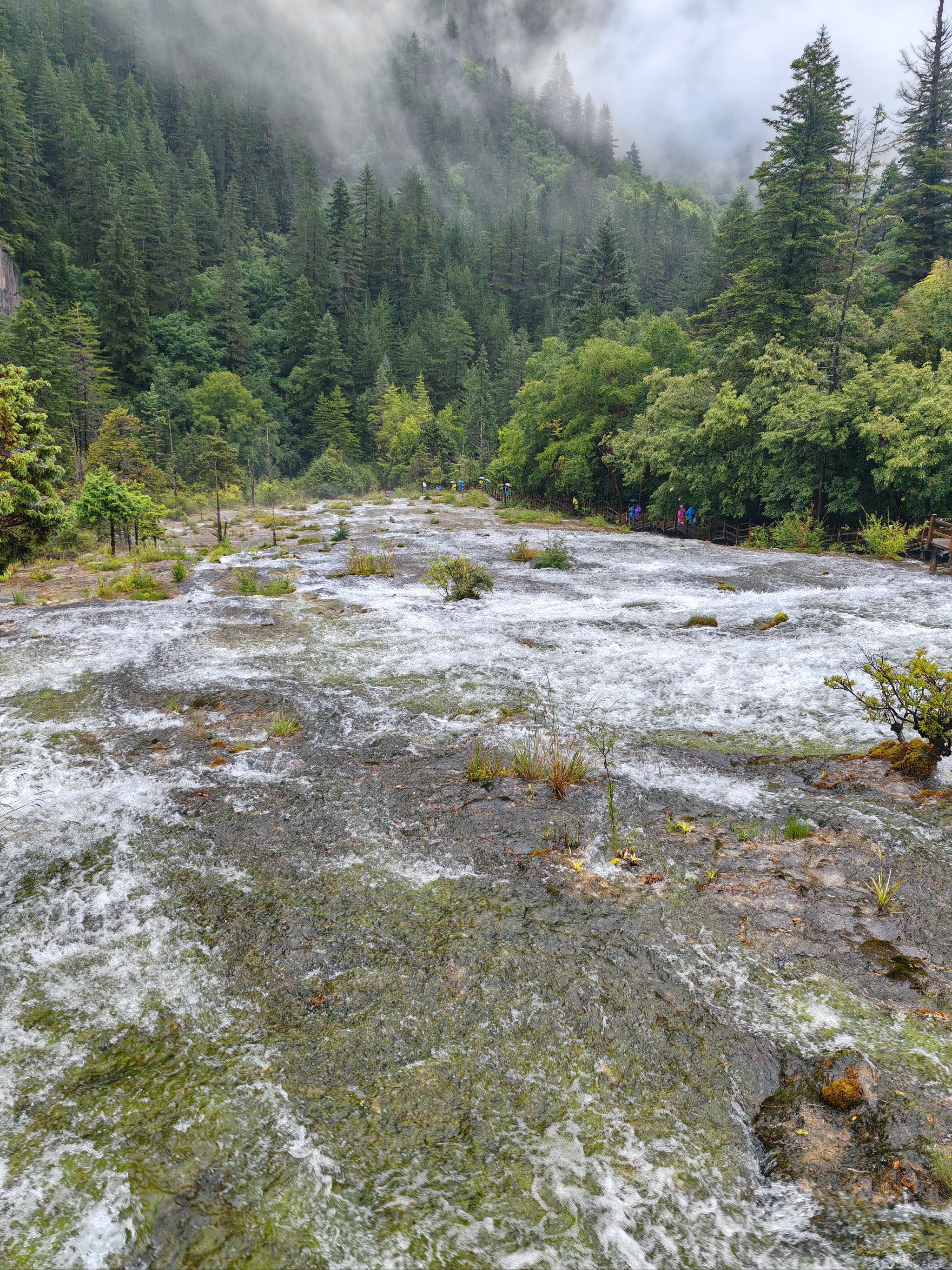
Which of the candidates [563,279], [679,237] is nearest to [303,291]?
[563,279]

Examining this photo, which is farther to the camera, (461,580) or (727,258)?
(727,258)

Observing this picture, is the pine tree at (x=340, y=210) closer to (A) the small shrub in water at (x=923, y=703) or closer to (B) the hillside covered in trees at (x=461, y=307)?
(B) the hillside covered in trees at (x=461, y=307)

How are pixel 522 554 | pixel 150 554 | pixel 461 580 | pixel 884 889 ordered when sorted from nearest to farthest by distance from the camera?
pixel 884 889, pixel 461 580, pixel 150 554, pixel 522 554

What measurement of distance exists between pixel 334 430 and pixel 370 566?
63122 millimetres

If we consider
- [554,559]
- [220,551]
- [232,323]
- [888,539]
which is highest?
[232,323]

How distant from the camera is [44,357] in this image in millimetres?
46406

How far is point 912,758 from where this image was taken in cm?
633

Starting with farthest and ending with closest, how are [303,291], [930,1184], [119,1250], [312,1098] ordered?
[303,291] → [312,1098] → [930,1184] → [119,1250]

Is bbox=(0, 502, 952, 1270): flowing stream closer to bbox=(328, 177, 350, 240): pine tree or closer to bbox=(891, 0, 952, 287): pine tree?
bbox=(891, 0, 952, 287): pine tree

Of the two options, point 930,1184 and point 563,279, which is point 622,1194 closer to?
point 930,1184

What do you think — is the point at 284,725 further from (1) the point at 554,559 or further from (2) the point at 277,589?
(1) the point at 554,559

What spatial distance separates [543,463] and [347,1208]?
132 feet

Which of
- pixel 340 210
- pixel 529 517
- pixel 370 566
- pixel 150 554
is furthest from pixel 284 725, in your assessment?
pixel 340 210

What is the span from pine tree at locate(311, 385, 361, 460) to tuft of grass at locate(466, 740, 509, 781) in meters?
72.6
